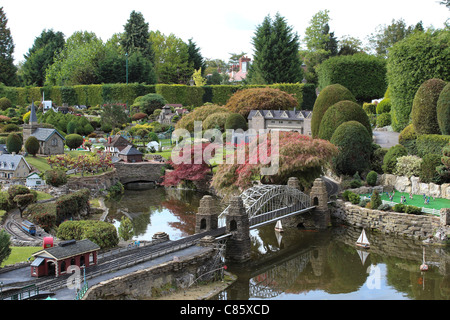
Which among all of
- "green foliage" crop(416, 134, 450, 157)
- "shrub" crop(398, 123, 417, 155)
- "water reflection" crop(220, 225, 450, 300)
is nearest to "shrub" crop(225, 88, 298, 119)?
"shrub" crop(398, 123, 417, 155)

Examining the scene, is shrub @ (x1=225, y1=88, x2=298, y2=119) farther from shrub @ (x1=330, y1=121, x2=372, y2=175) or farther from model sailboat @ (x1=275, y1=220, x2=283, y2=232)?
model sailboat @ (x1=275, y1=220, x2=283, y2=232)

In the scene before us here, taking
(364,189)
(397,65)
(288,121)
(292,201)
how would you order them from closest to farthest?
(292,201)
(364,189)
(397,65)
(288,121)

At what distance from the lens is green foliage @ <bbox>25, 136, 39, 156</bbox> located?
2014 inches

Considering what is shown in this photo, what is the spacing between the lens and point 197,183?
53406 mm

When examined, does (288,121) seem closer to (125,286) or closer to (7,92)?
(125,286)

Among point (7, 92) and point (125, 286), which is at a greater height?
point (7, 92)

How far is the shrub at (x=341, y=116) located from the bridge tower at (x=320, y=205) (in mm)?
11662

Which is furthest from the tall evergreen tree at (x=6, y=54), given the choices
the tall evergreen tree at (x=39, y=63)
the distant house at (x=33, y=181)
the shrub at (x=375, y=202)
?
the shrub at (x=375, y=202)

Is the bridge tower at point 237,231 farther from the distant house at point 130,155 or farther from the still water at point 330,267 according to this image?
the distant house at point 130,155

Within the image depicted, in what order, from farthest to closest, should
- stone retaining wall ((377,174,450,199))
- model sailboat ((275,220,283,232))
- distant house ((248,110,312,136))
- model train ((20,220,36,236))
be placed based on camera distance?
distant house ((248,110,312,136)) → stone retaining wall ((377,174,450,199)) → model sailboat ((275,220,283,232)) → model train ((20,220,36,236))

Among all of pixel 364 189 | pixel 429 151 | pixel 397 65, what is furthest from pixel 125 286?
pixel 397 65

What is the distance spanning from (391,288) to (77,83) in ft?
265

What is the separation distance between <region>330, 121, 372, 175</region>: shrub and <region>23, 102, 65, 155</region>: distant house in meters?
29.9

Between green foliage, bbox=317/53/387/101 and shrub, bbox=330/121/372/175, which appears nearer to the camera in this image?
shrub, bbox=330/121/372/175
